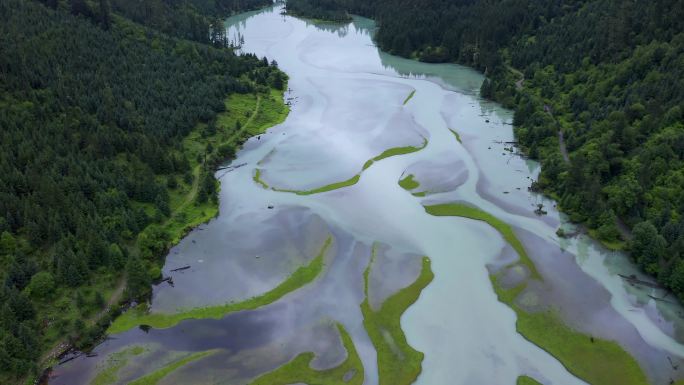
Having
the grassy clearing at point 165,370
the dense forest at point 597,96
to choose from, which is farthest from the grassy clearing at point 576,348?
the grassy clearing at point 165,370

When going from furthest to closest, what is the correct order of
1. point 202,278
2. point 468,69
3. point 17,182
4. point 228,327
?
point 468,69
point 17,182
point 202,278
point 228,327

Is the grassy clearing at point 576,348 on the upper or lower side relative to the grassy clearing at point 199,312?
upper

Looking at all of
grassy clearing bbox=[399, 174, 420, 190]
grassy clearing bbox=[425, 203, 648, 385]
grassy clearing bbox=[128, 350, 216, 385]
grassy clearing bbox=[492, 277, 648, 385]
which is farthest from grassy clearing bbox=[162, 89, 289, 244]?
grassy clearing bbox=[492, 277, 648, 385]

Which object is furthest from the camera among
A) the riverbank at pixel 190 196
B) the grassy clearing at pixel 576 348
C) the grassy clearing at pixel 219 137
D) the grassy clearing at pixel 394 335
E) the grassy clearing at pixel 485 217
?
the grassy clearing at pixel 219 137

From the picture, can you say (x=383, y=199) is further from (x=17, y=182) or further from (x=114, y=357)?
(x=17, y=182)

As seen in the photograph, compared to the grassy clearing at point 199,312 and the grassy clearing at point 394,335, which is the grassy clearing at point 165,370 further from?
the grassy clearing at point 394,335

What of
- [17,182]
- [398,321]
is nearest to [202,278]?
[398,321]
